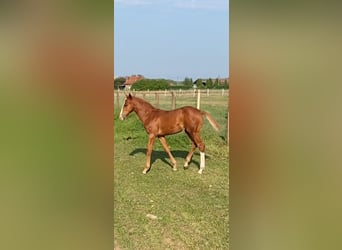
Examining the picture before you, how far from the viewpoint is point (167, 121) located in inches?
49.2

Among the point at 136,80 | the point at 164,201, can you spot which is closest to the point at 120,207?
the point at 164,201

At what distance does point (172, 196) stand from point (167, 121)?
0.84 ft

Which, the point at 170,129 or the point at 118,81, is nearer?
the point at 118,81

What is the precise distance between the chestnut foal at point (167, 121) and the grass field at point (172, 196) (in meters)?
0.02

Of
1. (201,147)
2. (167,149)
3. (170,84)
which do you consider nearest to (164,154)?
(167,149)

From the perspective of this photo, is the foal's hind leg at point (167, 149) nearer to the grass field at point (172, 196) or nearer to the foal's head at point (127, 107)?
the grass field at point (172, 196)

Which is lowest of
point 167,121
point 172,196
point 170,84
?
point 172,196

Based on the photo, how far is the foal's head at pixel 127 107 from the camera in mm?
1211

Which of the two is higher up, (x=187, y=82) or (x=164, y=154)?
(x=187, y=82)

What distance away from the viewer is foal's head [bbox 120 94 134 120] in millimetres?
1211

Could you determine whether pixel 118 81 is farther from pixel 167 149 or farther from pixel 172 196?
pixel 172 196
